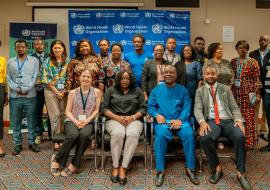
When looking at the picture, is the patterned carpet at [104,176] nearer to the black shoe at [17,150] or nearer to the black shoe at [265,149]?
the black shoe at [17,150]

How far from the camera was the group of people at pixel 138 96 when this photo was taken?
3.57m

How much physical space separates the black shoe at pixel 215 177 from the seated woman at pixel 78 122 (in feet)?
4.86

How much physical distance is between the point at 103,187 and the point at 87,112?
3.20 feet

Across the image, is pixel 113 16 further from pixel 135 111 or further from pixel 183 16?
pixel 135 111

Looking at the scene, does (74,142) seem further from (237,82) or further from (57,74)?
(237,82)

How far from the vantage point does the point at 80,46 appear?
4.32m

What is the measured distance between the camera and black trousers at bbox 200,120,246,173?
337cm

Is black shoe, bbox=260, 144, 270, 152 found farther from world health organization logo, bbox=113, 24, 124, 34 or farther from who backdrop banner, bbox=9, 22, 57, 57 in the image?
who backdrop banner, bbox=9, 22, 57, 57

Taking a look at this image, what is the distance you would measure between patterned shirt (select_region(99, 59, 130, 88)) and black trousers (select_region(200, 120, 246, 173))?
1461 mm

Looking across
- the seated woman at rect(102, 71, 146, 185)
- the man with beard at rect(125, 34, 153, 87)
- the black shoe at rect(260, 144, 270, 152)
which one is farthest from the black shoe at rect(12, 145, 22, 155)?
the black shoe at rect(260, 144, 270, 152)

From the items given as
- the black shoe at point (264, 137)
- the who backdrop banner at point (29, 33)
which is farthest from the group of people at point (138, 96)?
the who backdrop banner at point (29, 33)

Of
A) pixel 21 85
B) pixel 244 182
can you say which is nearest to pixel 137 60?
pixel 21 85

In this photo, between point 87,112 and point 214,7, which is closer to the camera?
point 87,112

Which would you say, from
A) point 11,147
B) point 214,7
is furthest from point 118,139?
point 214,7
